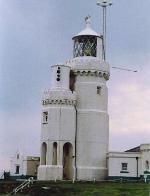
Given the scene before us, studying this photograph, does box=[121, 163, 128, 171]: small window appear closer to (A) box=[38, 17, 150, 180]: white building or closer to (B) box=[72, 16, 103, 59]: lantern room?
(A) box=[38, 17, 150, 180]: white building

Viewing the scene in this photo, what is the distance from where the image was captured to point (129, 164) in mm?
71688

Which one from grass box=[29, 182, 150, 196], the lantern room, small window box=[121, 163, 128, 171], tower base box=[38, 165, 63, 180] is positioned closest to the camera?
grass box=[29, 182, 150, 196]

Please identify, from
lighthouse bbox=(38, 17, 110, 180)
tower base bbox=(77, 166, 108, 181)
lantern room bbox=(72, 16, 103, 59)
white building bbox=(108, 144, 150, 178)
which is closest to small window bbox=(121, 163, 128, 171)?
white building bbox=(108, 144, 150, 178)

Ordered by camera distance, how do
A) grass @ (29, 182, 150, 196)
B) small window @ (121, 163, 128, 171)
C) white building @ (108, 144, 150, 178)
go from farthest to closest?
small window @ (121, 163, 128, 171) → white building @ (108, 144, 150, 178) → grass @ (29, 182, 150, 196)

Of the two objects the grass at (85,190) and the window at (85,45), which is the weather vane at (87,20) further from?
the grass at (85,190)

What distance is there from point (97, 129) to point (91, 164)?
4255 millimetres

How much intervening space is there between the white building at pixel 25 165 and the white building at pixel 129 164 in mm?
11839

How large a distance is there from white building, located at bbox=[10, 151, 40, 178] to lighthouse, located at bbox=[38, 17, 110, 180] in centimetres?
646

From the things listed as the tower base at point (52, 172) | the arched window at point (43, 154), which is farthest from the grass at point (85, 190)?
the arched window at point (43, 154)

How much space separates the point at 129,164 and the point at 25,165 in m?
14.7

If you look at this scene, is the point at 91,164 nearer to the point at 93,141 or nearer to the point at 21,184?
the point at 93,141

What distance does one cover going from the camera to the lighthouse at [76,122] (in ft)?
234

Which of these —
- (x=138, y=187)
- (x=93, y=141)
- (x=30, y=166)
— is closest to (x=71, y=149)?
(x=93, y=141)

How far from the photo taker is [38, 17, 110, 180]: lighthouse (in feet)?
234
